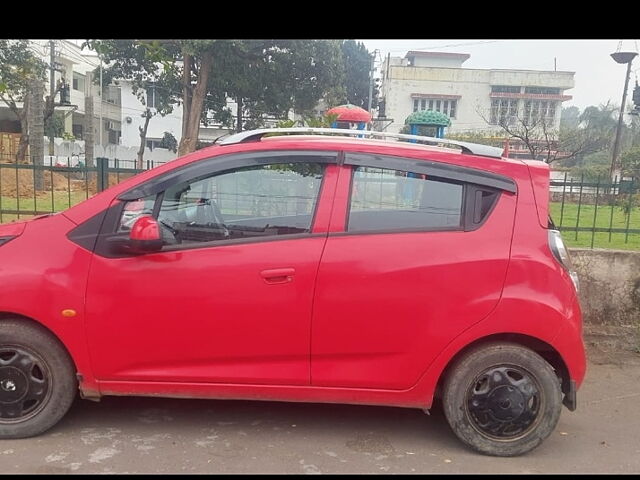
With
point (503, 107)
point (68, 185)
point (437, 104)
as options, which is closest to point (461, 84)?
point (437, 104)

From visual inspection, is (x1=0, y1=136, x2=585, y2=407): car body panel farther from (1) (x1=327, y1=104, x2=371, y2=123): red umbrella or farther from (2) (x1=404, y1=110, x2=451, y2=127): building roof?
(1) (x1=327, y1=104, x2=371, y2=123): red umbrella

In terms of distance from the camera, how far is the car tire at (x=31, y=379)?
10.2ft

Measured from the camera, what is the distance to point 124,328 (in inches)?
121

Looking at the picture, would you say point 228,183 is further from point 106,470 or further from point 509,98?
point 509,98

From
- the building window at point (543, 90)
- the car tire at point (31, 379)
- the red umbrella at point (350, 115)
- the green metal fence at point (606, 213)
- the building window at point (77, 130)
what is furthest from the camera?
the building window at point (543, 90)

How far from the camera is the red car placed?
3059mm

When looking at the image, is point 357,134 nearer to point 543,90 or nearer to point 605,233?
point 605,233

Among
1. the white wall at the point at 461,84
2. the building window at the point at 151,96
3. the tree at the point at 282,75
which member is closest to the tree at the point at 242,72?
the tree at the point at 282,75

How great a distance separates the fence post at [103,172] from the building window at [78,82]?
157ft

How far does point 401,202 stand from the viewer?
3.19 meters

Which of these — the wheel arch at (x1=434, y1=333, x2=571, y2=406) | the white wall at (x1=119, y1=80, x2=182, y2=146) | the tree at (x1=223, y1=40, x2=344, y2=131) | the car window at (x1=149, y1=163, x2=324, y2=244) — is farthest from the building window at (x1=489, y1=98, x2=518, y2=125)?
the car window at (x1=149, y1=163, x2=324, y2=244)

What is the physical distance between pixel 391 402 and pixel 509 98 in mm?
58341

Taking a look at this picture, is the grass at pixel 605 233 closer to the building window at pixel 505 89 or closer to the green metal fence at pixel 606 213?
the green metal fence at pixel 606 213

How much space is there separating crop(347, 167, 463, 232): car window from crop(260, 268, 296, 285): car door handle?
1.37ft
